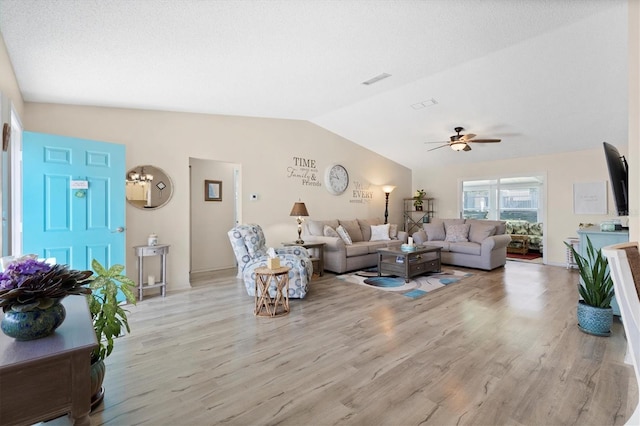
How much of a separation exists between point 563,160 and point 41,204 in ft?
27.3

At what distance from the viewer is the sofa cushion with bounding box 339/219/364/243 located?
20.0 feet

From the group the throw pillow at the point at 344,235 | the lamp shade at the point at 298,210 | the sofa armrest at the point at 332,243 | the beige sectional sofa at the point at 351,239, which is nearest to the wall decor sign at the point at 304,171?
the lamp shade at the point at 298,210

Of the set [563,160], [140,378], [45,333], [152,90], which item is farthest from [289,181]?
[563,160]

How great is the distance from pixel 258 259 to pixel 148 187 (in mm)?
1905

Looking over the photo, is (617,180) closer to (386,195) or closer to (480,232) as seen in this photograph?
(480,232)

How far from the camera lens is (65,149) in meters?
3.27

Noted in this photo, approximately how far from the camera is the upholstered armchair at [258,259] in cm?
380

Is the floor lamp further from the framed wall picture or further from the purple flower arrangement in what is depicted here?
the purple flower arrangement

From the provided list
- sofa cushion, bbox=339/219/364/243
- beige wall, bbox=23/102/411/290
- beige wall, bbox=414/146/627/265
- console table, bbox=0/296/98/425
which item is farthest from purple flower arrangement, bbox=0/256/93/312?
beige wall, bbox=414/146/627/265

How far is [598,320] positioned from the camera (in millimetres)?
2684

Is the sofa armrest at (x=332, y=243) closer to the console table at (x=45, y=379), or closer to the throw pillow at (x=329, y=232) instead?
the throw pillow at (x=329, y=232)

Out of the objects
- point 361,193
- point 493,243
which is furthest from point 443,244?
point 361,193

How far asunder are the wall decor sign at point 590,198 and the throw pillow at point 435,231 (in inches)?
97.2

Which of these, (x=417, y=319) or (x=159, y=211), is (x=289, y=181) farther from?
(x=417, y=319)
